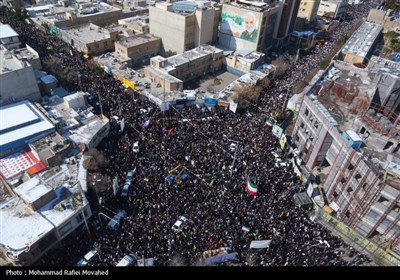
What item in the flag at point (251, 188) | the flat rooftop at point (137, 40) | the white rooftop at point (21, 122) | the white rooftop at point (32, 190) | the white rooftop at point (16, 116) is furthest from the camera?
the flat rooftop at point (137, 40)

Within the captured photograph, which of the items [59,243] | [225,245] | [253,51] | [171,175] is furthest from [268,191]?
[253,51]

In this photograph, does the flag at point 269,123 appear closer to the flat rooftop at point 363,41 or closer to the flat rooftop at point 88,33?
the flat rooftop at point 363,41

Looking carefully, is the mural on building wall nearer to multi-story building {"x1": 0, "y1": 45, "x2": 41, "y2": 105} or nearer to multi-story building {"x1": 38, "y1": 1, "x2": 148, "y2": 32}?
multi-story building {"x1": 38, "y1": 1, "x2": 148, "y2": 32}

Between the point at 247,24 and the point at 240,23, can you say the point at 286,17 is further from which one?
the point at 240,23

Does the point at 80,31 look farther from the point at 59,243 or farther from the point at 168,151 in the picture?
the point at 59,243

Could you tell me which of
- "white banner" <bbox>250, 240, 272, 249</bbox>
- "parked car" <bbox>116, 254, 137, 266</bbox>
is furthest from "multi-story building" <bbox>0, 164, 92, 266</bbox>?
"white banner" <bbox>250, 240, 272, 249</bbox>

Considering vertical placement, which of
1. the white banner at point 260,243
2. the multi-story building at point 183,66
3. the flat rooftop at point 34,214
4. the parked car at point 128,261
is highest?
the multi-story building at point 183,66

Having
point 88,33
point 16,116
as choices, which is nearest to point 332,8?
point 88,33

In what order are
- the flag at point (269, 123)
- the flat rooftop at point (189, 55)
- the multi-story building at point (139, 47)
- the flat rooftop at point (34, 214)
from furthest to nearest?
the multi-story building at point (139, 47) < the flat rooftop at point (189, 55) < the flag at point (269, 123) < the flat rooftop at point (34, 214)

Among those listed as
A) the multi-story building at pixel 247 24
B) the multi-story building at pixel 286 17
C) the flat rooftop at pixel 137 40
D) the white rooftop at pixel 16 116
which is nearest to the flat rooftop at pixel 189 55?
the multi-story building at pixel 247 24
